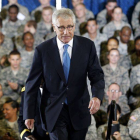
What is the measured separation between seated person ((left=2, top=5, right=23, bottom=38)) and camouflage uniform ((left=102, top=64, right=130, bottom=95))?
1369 millimetres

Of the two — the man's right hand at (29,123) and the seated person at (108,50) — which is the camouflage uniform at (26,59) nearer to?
the seated person at (108,50)

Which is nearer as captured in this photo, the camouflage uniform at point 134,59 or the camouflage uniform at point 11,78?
the camouflage uniform at point 11,78

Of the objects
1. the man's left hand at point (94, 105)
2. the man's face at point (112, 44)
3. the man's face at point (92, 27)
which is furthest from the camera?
the man's face at point (92, 27)

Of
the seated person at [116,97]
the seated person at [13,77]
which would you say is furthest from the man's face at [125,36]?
the seated person at [13,77]

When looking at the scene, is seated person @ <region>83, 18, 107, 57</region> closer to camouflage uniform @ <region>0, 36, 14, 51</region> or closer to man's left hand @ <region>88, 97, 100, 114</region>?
camouflage uniform @ <region>0, 36, 14, 51</region>

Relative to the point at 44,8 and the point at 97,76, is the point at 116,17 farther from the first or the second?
the point at 97,76

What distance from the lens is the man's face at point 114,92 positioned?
4008 millimetres

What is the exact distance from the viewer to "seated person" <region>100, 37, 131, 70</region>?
14.0 feet

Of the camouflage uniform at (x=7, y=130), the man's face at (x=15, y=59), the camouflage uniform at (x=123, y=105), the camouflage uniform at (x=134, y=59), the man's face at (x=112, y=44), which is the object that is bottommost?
the camouflage uniform at (x=7, y=130)

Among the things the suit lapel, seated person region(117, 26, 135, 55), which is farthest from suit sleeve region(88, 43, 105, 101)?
seated person region(117, 26, 135, 55)

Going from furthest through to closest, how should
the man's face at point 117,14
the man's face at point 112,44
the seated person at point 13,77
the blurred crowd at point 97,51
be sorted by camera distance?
the man's face at point 117,14
the man's face at point 112,44
the seated person at point 13,77
the blurred crowd at point 97,51

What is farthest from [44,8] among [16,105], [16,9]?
[16,105]

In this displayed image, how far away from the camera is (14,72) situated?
421cm

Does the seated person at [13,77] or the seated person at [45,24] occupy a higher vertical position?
the seated person at [45,24]
